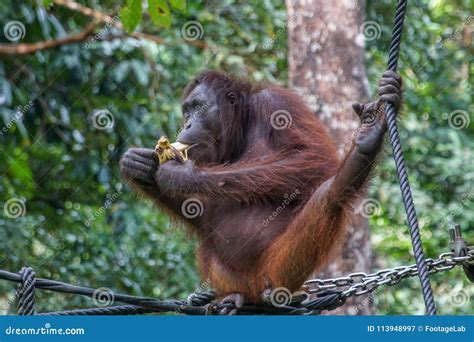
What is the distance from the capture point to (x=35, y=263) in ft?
20.9

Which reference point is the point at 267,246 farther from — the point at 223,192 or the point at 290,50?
the point at 290,50
